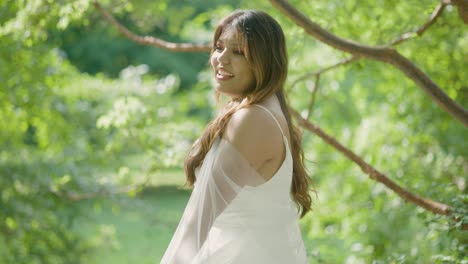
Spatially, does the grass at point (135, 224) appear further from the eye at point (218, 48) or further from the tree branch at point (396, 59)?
the eye at point (218, 48)

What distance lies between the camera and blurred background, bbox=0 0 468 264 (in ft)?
12.7

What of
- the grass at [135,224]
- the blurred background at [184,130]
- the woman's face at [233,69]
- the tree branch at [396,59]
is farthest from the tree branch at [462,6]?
the grass at [135,224]

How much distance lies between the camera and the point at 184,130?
5.55m

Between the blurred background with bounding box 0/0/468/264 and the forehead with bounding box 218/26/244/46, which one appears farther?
Answer: the blurred background with bounding box 0/0/468/264

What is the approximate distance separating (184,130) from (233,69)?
3.40 m

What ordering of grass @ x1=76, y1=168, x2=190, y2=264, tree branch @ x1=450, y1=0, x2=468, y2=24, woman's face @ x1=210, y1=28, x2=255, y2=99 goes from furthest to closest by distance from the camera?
grass @ x1=76, y1=168, x2=190, y2=264 < tree branch @ x1=450, y1=0, x2=468, y2=24 < woman's face @ x1=210, y1=28, x2=255, y2=99

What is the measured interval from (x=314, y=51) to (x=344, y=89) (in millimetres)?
3499

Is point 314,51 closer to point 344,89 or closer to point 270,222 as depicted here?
point 344,89

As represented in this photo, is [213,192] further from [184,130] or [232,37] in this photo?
[184,130]

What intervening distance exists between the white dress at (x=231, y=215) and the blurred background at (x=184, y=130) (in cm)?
90

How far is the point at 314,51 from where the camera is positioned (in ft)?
20.5

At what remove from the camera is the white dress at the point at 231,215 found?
6.76ft

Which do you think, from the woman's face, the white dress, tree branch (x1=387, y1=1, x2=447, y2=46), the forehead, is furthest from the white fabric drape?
tree branch (x1=387, y1=1, x2=447, y2=46)

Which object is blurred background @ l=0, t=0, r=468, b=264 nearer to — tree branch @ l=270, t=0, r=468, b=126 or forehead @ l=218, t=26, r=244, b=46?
tree branch @ l=270, t=0, r=468, b=126
